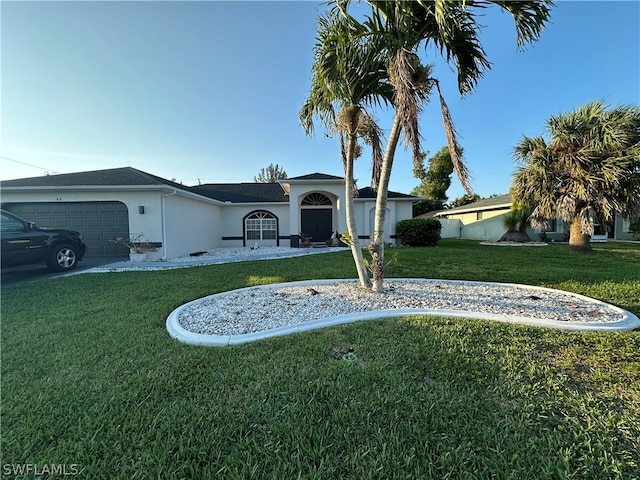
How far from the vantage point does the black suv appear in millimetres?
7230

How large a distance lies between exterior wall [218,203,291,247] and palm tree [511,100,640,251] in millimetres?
12641

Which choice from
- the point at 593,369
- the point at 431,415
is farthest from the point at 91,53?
the point at 593,369

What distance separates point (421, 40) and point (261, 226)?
1373cm

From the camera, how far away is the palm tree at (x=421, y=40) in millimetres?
4020

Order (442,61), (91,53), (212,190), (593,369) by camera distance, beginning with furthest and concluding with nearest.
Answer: (212,190) → (91,53) → (442,61) → (593,369)

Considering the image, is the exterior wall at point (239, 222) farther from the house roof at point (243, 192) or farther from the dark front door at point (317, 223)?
the dark front door at point (317, 223)

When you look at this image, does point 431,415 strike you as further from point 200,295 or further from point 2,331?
point 2,331

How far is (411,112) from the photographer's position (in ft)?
13.6

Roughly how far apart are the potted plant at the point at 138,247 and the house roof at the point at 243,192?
5.77 metres

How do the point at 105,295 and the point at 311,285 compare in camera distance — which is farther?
the point at 311,285

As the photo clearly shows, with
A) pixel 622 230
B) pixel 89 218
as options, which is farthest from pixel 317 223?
pixel 622 230

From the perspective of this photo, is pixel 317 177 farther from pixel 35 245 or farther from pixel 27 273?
pixel 27 273

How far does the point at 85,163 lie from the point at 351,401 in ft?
73.7

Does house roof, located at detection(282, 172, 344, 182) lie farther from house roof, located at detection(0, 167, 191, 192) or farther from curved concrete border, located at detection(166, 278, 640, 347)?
curved concrete border, located at detection(166, 278, 640, 347)
